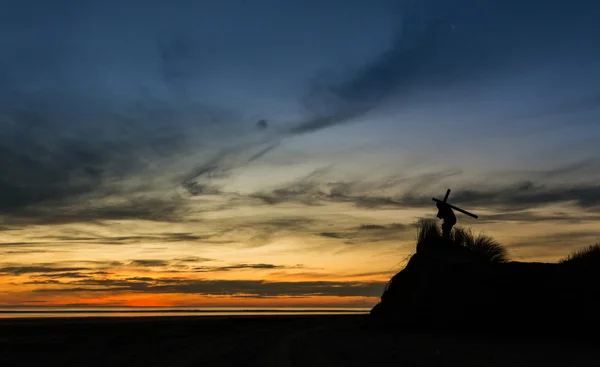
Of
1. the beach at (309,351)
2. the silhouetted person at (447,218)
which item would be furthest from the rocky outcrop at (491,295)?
the silhouetted person at (447,218)

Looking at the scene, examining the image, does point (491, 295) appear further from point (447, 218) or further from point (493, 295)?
point (447, 218)

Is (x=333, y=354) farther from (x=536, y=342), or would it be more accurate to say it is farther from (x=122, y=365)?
(x=536, y=342)

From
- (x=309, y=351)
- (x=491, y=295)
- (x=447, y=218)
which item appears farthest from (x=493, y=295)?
(x=309, y=351)

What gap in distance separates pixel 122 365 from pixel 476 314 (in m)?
17.9

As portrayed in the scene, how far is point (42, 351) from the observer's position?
21.4m

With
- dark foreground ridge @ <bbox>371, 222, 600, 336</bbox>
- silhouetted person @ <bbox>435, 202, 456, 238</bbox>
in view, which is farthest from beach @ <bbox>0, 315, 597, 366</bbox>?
silhouetted person @ <bbox>435, 202, 456, 238</bbox>

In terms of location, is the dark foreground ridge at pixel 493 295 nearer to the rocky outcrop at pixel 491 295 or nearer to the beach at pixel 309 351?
the rocky outcrop at pixel 491 295

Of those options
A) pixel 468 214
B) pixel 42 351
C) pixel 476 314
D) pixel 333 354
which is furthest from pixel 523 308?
pixel 42 351

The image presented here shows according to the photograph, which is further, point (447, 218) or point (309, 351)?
point (447, 218)

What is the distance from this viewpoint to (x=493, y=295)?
2695 cm

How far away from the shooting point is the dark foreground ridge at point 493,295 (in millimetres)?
24578

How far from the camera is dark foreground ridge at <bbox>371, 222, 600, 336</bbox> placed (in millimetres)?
24578

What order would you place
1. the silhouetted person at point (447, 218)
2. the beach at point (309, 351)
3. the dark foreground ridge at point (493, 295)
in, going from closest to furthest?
the beach at point (309, 351) < the dark foreground ridge at point (493, 295) < the silhouetted person at point (447, 218)

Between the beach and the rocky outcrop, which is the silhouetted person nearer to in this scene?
the rocky outcrop
